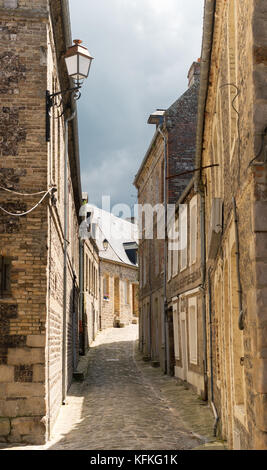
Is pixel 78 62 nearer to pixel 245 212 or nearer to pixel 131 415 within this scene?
pixel 245 212

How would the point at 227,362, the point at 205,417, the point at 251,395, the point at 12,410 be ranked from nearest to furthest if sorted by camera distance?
the point at 251,395 < the point at 227,362 < the point at 12,410 < the point at 205,417

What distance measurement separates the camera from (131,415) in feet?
35.0

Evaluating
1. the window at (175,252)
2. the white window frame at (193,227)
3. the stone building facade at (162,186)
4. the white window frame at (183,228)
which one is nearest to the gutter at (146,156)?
the stone building facade at (162,186)

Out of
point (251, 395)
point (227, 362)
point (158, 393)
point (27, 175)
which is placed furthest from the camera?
point (158, 393)

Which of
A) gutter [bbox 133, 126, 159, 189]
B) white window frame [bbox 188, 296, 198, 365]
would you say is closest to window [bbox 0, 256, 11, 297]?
white window frame [bbox 188, 296, 198, 365]

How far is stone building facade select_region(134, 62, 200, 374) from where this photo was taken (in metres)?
19.6

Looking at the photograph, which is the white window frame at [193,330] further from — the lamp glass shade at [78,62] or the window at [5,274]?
the lamp glass shade at [78,62]

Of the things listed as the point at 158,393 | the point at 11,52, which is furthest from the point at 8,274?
the point at 158,393

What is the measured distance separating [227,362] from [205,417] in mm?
3432

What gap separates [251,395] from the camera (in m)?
4.86

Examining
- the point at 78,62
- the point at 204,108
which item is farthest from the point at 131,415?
the point at 78,62

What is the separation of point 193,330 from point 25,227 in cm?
706

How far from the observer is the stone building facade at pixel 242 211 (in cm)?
457
